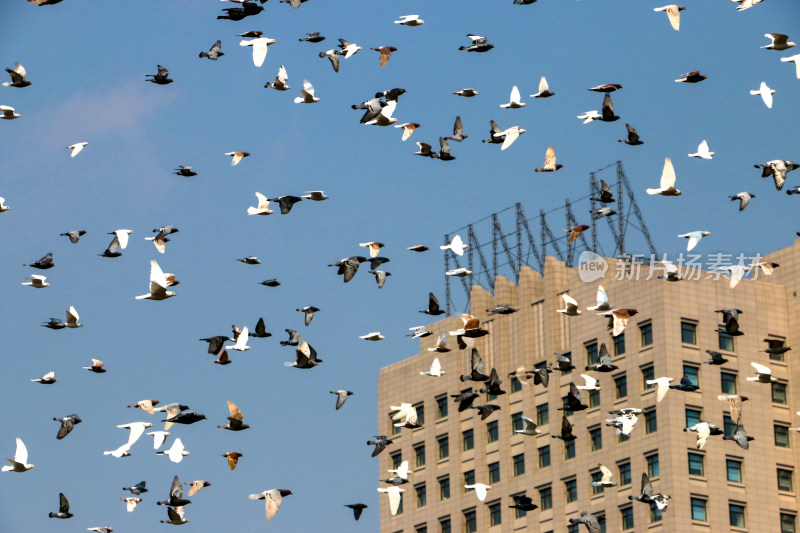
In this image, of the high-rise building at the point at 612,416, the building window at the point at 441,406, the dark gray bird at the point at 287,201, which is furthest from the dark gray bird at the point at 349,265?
the building window at the point at 441,406

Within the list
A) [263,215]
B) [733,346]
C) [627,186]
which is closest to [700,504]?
[733,346]

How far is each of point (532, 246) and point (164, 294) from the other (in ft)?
253

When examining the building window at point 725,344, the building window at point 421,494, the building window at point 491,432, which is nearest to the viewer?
the building window at point 725,344

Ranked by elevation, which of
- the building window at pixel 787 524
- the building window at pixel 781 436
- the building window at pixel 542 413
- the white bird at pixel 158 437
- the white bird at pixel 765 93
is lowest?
the building window at pixel 787 524

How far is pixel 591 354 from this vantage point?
141 m

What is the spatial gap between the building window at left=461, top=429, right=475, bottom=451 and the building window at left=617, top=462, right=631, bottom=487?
58.1 feet

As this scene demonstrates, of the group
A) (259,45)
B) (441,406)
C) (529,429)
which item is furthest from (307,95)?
(441,406)

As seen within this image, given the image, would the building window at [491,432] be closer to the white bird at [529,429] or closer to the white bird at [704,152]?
the white bird at [529,429]

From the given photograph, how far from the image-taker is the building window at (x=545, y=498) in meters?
140

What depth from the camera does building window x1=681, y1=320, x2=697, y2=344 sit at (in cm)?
13588

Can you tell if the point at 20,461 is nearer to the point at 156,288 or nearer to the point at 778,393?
the point at 156,288

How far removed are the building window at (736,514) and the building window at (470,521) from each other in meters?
22.0

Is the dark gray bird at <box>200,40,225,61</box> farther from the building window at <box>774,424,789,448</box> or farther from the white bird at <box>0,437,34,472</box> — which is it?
the building window at <box>774,424,789,448</box>

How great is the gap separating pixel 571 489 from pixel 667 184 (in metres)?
62.9
